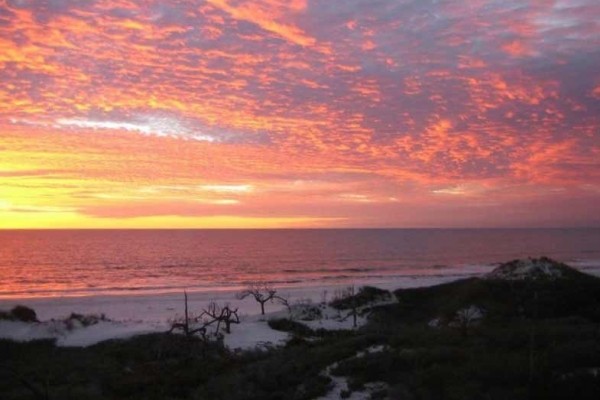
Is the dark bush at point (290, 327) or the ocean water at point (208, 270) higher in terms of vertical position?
the dark bush at point (290, 327)

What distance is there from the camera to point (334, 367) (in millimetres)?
15562

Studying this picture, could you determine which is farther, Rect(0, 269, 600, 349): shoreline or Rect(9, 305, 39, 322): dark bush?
Rect(9, 305, 39, 322): dark bush

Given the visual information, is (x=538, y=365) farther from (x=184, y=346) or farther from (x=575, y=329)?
(x=184, y=346)

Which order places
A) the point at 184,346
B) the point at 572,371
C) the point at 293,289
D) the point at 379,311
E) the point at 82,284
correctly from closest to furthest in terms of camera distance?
the point at 572,371 → the point at 184,346 → the point at 379,311 → the point at 293,289 → the point at 82,284

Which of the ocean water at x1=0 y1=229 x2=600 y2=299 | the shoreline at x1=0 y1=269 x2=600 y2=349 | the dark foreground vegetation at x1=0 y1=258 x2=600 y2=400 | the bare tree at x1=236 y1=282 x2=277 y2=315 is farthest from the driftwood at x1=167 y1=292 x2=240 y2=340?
the ocean water at x1=0 y1=229 x2=600 y2=299

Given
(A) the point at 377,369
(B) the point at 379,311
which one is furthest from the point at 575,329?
(B) the point at 379,311

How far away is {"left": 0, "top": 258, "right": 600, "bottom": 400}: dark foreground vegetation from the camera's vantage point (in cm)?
1204

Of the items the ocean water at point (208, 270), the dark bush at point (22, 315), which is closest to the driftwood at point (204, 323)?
the dark bush at point (22, 315)

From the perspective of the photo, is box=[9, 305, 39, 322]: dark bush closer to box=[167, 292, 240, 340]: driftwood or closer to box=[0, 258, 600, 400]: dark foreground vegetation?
box=[0, 258, 600, 400]: dark foreground vegetation

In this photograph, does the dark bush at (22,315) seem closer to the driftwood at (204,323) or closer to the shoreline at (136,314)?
the shoreline at (136,314)

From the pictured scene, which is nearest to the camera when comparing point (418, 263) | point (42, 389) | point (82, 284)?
point (42, 389)

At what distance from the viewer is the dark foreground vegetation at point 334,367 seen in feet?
39.5

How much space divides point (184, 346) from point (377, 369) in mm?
11980

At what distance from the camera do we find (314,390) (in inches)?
531
